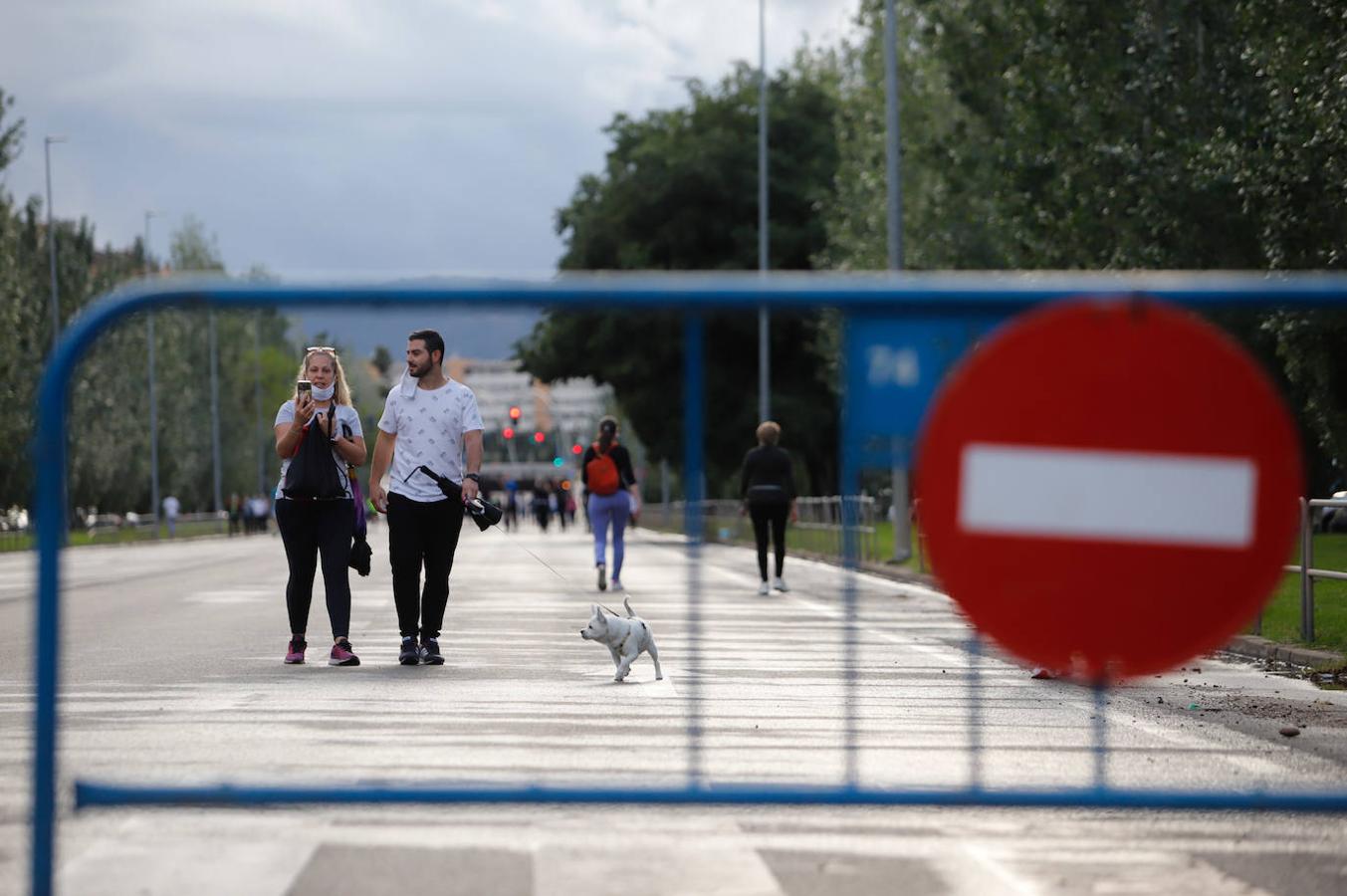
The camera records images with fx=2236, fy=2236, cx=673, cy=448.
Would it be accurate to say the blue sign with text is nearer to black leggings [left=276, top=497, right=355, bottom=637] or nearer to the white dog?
the white dog

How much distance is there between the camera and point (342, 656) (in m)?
12.8

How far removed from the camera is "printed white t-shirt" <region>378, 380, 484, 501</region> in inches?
483

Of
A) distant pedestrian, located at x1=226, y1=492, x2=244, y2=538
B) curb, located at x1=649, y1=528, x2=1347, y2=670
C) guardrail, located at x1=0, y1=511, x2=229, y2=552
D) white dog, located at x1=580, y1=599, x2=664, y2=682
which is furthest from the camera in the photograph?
distant pedestrian, located at x1=226, y1=492, x2=244, y2=538

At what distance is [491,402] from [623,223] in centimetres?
5712

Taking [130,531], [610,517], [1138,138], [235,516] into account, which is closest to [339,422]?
[610,517]

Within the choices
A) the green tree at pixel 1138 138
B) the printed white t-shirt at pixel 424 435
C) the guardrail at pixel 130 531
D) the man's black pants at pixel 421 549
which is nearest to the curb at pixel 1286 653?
the green tree at pixel 1138 138

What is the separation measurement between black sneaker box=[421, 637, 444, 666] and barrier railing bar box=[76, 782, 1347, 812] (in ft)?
24.5

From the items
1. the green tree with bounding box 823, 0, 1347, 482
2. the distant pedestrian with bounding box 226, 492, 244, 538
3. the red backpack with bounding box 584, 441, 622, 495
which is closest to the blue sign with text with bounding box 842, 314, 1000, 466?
the green tree with bounding box 823, 0, 1347, 482

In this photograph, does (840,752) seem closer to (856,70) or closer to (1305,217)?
(1305,217)

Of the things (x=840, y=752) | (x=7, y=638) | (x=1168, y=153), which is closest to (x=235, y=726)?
(x=840, y=752)

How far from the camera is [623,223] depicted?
219 feet

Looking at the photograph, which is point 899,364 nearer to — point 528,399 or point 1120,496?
point 1120,496

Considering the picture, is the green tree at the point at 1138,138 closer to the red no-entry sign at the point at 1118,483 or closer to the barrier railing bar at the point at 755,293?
the barrier railing bar at the point at 755,293

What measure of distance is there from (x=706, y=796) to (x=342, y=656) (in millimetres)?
7625
